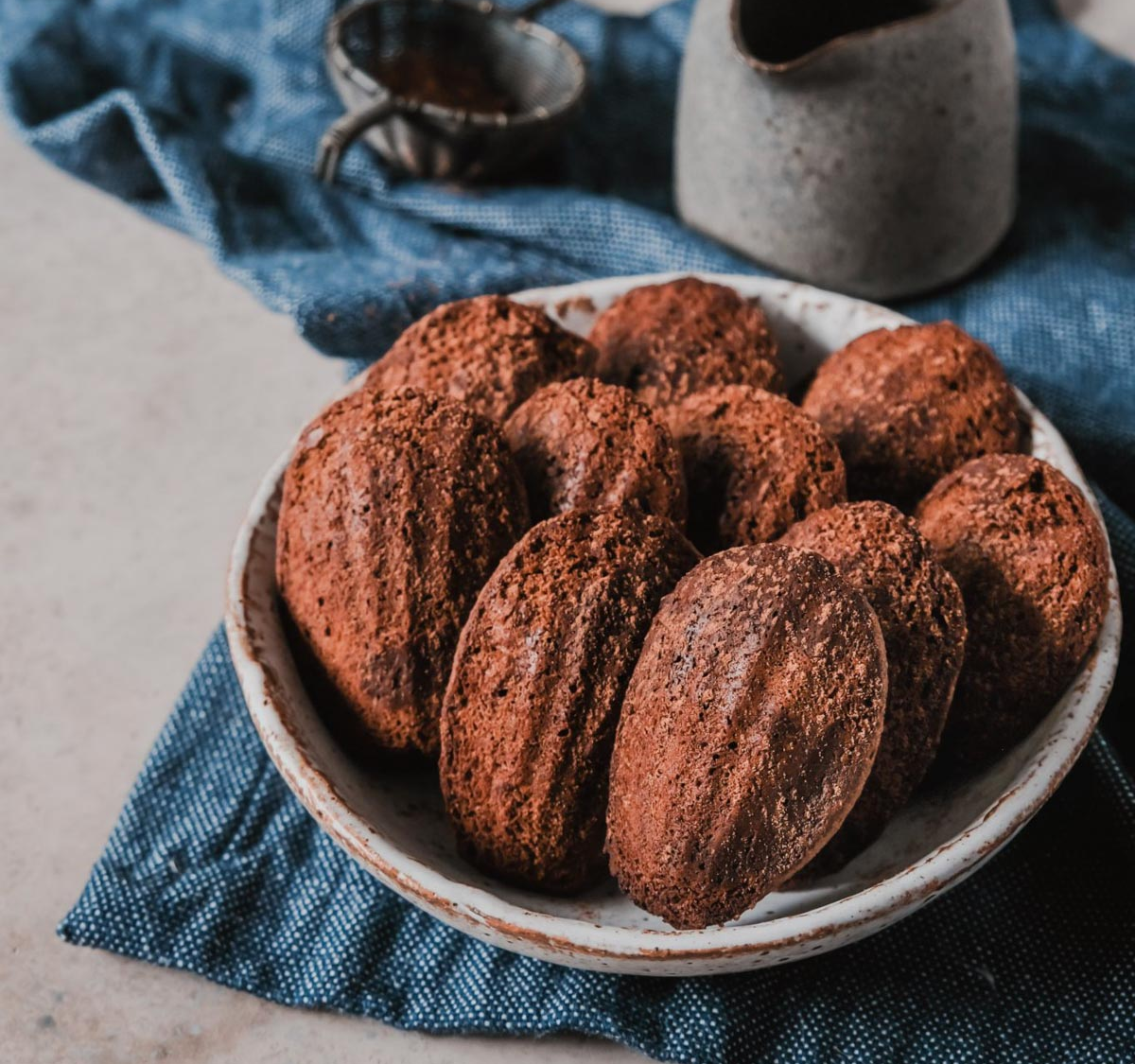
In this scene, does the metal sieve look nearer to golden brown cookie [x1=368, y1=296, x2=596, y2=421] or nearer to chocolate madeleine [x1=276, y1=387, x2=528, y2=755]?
golden brown cookie [x1=368, y1=296, x2=596, y2=421]

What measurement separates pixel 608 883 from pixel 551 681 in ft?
0.45

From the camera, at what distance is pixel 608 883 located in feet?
2.48

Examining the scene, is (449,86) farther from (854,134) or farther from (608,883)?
(608,883)

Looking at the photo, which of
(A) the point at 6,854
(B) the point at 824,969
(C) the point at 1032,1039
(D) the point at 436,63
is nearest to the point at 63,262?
(D) the point at 436,63

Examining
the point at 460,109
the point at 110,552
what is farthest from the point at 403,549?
the point at 460,109

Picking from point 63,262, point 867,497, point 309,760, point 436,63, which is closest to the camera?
point 309,760

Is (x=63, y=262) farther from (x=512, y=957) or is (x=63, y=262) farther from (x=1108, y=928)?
(x=1108, y=928)

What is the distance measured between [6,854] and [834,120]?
857 mm

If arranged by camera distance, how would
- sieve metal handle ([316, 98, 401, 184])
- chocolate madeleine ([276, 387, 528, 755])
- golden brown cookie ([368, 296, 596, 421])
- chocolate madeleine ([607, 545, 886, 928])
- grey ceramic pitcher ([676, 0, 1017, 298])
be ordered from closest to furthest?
chocolate madeleine ([607, 545, 886, 928]), chocolate madeleine ([276, 387, 528, 755]), golden brown cookie ([368, 296, 596, 421]), grey ceramic pitcher ([676, 0, 1017, 298]), sieve metal handle ([316, 98, 401, 184])

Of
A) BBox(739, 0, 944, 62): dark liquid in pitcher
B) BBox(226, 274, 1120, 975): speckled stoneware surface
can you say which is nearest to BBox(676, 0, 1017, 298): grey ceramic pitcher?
BBox(739, 0, 944, 62): dark liquid in pitcher

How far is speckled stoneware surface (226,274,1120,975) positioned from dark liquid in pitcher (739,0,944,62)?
0.51 metres

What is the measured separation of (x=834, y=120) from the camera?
1.17m

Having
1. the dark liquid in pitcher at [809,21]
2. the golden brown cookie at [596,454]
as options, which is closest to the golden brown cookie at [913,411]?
the golden brown cookie at [596,454]

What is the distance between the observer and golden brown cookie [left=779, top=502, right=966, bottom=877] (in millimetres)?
701
